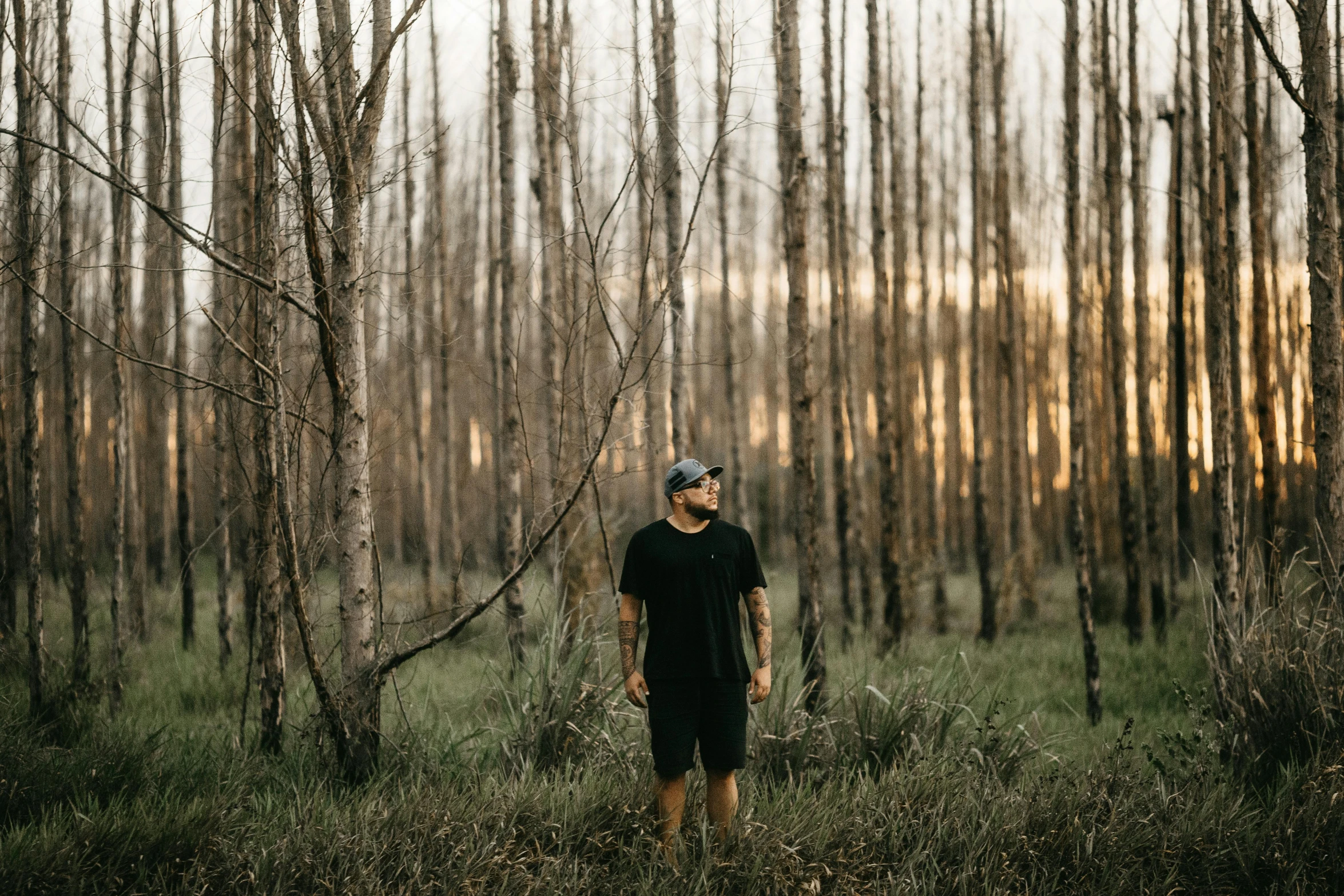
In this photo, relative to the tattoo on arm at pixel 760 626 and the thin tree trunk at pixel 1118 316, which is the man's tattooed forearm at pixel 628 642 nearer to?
the tattoo on arm at pixel 760 626

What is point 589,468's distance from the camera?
4215 millimetres

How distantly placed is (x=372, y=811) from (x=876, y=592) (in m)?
12.6

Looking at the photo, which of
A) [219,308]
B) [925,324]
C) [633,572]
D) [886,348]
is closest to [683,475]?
[633,572]

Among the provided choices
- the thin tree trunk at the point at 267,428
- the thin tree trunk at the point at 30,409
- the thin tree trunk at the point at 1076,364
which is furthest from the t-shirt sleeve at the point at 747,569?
the thin tree trunk at the point at 30,409

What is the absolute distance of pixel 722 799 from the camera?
374 cm

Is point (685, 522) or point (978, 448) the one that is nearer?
point (685, 522)

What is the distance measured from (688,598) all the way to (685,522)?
1.06ft

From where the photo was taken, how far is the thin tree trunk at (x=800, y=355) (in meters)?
5.98

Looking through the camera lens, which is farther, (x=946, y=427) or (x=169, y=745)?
(x=946, y=427)

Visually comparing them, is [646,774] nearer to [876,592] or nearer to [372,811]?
[372,811]

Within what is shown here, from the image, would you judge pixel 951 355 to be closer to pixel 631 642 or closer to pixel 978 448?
pixel 978 448

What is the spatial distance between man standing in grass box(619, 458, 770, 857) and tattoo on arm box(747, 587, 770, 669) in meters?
0.04

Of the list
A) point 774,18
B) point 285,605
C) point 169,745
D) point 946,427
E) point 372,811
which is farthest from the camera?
point 946,427

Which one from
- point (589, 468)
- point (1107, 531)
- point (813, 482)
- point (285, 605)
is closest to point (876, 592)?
point (1107, 531)
